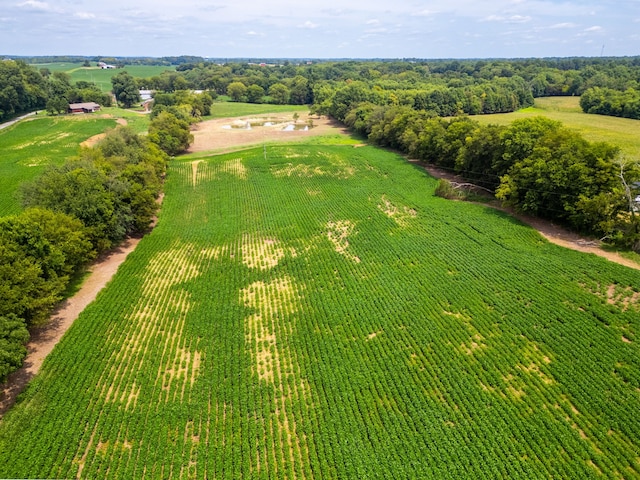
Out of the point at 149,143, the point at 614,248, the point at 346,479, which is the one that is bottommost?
the point at 346,479

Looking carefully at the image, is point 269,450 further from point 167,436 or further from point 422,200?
point 422,200

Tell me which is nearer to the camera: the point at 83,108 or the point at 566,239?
the point at 566,239

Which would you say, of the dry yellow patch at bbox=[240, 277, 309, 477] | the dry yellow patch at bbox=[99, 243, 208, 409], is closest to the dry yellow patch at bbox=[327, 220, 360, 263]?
the dry yellow patch at bbox=[240, 277, 309, 477]

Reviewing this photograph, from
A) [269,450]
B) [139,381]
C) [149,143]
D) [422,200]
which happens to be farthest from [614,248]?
[149,143]

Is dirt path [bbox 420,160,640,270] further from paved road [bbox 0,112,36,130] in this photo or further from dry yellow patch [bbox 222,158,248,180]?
paved road [bbox 0,112,36,130]

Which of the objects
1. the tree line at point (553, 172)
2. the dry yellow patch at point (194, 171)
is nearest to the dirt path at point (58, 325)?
the dry yellow patch at point (194, 171)

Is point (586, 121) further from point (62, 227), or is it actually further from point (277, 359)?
point (62, 227)

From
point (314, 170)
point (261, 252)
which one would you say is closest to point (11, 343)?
point (261, 252)
